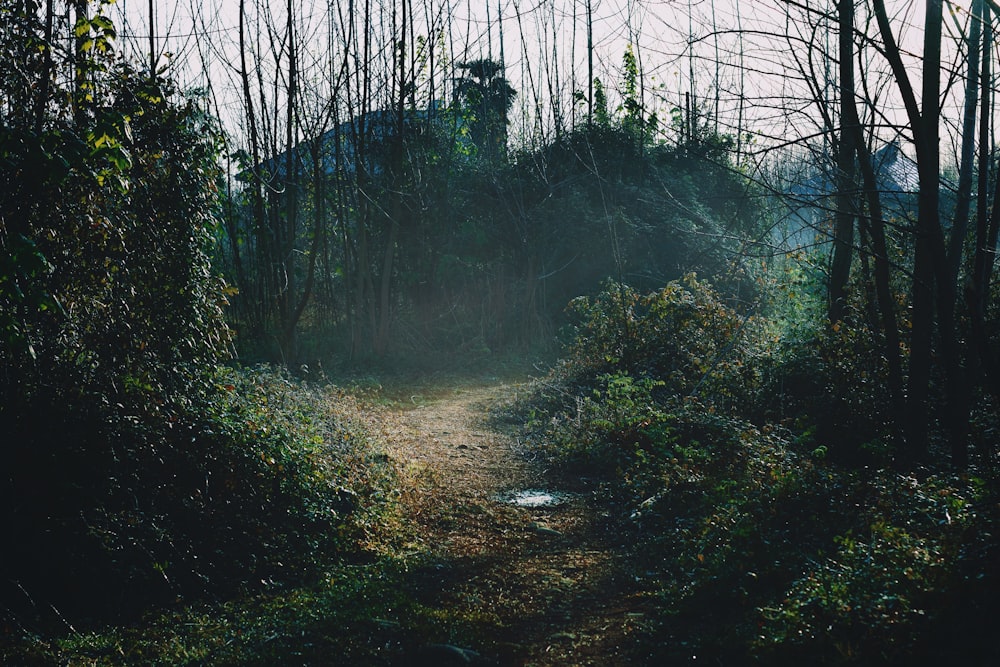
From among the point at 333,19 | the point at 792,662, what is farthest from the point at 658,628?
the point at 333,19

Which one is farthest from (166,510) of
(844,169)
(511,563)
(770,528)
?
(844,169)

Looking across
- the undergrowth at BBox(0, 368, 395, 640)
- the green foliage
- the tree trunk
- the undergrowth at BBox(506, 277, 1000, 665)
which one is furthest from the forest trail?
the tree trunk

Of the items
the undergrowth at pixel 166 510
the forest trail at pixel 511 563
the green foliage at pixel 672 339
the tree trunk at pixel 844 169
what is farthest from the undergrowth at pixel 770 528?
the undergrowth at pixel 166 510

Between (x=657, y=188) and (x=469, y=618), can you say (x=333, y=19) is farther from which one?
(x=469, y=618)

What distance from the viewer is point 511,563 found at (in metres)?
5.46

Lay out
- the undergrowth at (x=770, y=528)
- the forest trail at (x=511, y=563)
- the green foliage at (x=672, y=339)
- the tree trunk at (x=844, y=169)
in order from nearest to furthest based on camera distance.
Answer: the undergrowth at (x=770, y=528), the forest trail at (x=511, y=563), the tree trunk at (x=844, y=169), the green foliage at (x=672, y=339)

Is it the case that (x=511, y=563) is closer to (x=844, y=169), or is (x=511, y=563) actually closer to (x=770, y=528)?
(x=770, y=528)

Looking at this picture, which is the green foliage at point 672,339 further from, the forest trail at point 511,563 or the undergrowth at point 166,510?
the undergrowth at point 166,510

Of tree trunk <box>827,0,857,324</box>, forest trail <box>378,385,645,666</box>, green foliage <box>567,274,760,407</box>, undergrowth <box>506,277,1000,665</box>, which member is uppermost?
tree trunk <box>827,0,857,324</box>

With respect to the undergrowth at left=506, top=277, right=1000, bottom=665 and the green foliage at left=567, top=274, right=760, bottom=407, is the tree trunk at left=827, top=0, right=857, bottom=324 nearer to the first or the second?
the green foliage at left=567, top=274, right=760, bottom=407

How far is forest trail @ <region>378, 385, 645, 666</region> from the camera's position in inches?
164

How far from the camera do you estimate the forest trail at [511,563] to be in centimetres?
417

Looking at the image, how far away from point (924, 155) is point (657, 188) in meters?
13.1

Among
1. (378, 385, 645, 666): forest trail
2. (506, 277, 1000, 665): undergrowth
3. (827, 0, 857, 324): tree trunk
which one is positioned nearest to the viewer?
(506, 277, 1000, 665): undergrowth
